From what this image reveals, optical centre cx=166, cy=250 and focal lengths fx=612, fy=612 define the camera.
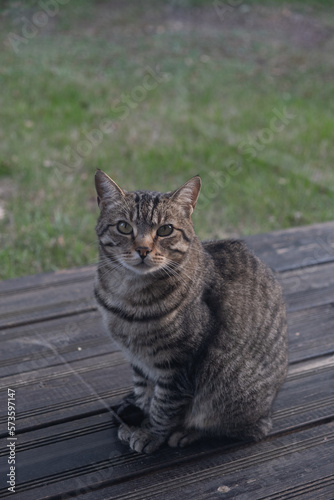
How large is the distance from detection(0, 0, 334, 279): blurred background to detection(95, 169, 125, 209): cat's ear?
5.55ft

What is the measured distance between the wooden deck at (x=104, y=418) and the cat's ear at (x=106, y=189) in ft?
2.51

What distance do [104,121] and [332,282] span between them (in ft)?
10.3

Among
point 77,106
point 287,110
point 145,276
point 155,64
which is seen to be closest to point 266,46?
point 155,64

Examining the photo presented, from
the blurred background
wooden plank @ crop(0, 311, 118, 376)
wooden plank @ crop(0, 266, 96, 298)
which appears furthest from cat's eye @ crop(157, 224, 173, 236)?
the blurred background

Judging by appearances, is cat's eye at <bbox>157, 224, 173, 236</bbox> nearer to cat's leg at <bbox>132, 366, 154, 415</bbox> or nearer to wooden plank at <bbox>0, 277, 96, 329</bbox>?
cat's leg at <bbox>132, 366, 154, 415</bbox>

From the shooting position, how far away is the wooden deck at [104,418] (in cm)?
200

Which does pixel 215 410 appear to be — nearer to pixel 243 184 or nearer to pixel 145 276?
pixel 145 276

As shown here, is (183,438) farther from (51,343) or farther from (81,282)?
(81,282)

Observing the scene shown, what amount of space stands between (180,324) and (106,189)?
55cm

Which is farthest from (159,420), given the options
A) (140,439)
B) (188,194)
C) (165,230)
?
(188,194)

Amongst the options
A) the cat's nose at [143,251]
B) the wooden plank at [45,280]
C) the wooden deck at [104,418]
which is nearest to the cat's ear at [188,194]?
the cat's nose at [143,251]

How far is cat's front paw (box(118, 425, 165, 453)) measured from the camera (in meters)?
2.15

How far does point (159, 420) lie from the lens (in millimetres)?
2195

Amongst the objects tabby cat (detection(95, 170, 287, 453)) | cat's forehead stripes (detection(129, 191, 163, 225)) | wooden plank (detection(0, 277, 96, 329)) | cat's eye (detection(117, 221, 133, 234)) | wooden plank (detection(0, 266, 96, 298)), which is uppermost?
cat's forehead stripes (detection(129, 191, 163, 225))
